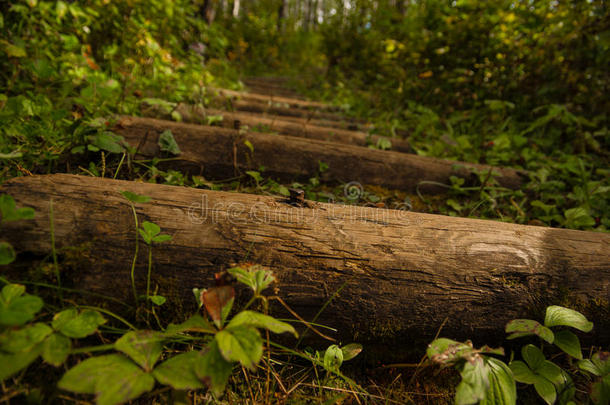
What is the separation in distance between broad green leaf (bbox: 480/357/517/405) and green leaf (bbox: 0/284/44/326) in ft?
3.92

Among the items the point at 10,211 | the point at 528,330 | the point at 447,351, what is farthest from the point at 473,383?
the point at 10,211

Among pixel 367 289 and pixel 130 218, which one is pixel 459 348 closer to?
pixel 367 289

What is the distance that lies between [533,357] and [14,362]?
145 centimetres

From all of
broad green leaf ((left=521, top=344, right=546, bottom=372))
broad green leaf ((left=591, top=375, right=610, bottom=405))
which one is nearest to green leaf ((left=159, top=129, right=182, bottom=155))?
broad green leaf ((left=521, top=344, right=546, bottom=372))

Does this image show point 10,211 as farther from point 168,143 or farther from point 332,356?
point 332,356

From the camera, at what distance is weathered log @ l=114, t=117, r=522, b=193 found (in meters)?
1.66

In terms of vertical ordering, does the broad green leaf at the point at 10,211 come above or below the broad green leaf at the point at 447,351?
above

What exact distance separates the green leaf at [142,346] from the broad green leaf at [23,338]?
0.17 m

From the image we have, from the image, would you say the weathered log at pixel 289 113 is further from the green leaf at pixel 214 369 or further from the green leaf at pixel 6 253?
the green leaf at pixel 214 369

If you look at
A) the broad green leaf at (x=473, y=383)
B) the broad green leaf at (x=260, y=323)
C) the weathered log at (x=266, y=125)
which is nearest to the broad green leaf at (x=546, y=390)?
the broad green leaf at (x=473, y=383)

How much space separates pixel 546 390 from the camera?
0.85 metres

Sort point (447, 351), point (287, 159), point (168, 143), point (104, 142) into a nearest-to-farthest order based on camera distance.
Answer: point (447, 351) < point (104, 142) < point (168, 143) < point (287, 159)

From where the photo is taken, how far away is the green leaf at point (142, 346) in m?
0.69

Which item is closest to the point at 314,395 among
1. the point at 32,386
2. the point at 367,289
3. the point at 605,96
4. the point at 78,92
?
the point at 367,289
